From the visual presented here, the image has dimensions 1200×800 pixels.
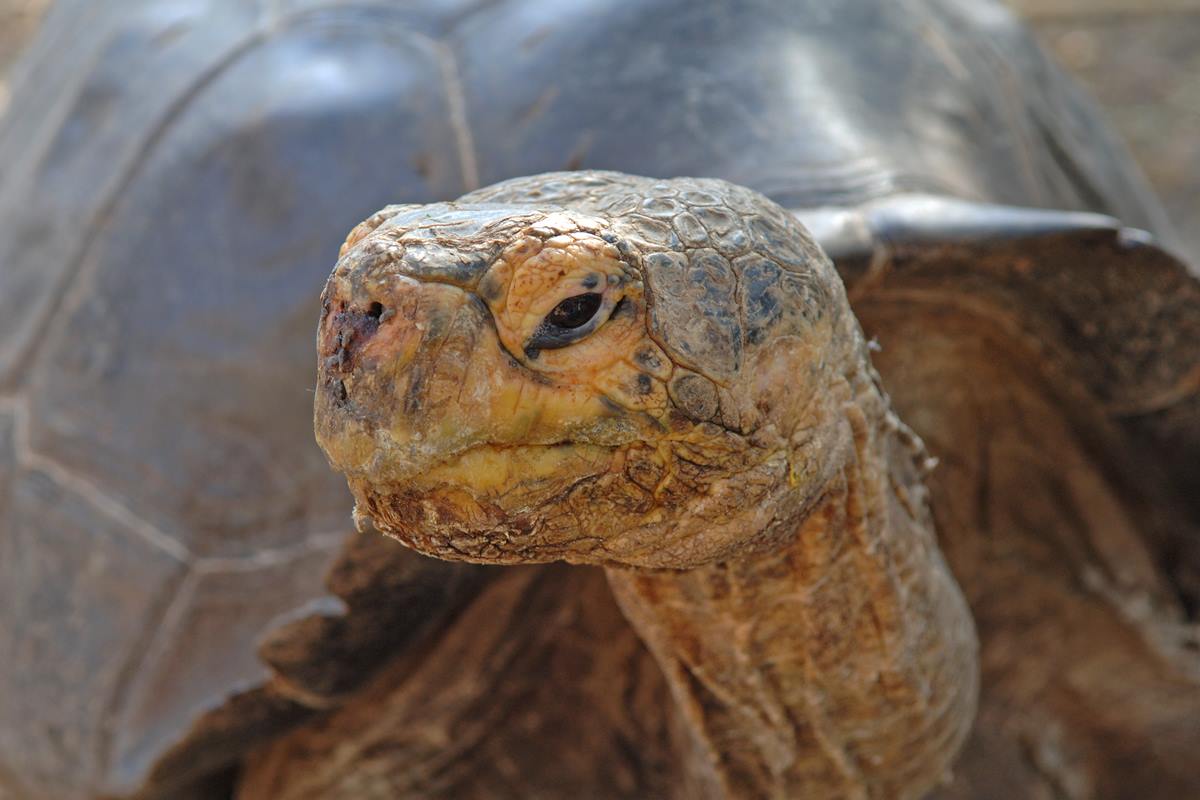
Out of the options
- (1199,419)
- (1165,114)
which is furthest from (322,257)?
(1165,114)

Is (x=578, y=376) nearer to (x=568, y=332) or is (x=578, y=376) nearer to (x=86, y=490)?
(x=568, y=332)

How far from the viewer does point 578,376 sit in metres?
1.20

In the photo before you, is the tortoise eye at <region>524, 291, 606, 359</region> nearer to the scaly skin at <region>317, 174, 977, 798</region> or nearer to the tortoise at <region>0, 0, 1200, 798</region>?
the scaly skin at <region>317, 174, 977, 798</region>

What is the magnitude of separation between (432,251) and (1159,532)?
183 centimetres

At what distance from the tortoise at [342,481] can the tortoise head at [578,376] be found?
61 cm

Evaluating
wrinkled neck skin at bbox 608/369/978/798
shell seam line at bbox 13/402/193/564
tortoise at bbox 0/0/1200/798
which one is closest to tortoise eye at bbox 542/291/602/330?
wrinkled neck skin at bbox 608/369/978/798

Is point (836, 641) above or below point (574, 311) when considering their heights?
below

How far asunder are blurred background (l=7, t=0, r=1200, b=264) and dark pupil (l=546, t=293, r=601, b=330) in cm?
452

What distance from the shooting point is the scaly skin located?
116 centimetres

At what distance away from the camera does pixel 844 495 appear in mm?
1471

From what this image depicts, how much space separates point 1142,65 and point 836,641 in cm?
640

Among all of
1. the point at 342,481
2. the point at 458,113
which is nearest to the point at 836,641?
the point at 342,481

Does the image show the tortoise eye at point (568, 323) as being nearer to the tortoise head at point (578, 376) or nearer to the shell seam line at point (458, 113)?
the tortoise head at point (578, 376)

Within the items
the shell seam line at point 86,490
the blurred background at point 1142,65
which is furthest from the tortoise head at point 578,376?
the blurred background at point 1142,65
